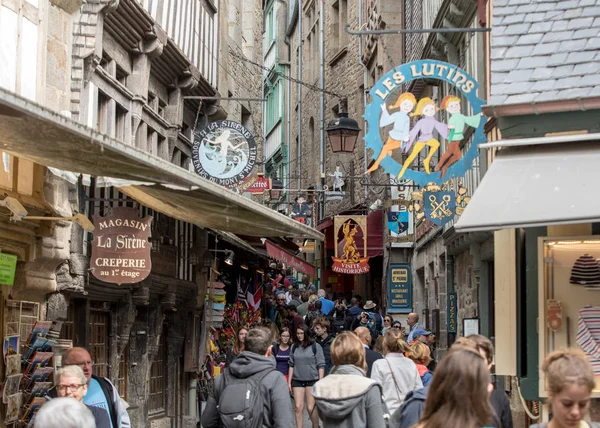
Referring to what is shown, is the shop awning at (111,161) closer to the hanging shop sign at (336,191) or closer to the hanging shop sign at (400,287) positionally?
the hanging shop sign at (400,287)

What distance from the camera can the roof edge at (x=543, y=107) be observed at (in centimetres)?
799

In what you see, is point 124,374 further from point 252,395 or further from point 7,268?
point 252,395

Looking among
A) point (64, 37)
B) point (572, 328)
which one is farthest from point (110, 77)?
point (572, 328)

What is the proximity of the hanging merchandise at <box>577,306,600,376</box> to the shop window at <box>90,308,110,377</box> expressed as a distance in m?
6.02

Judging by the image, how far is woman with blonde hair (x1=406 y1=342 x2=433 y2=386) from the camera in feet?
28.7

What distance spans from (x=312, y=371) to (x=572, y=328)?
5.87 m

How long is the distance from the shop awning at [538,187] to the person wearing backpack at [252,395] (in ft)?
4.93

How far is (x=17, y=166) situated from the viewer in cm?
877

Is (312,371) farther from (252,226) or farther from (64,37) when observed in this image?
(64,37)

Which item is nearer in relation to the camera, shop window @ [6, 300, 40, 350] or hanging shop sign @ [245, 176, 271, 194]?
shop window @ [6, 300, 40, 350]

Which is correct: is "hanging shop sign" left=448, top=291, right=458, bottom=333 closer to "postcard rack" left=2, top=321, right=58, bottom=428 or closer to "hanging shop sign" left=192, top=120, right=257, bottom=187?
"hanging shop sign" left=192, top=120, right=257, bottom=187

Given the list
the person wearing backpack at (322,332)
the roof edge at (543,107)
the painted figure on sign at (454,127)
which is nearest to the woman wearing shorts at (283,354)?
the person wearing backpack at (322,332)

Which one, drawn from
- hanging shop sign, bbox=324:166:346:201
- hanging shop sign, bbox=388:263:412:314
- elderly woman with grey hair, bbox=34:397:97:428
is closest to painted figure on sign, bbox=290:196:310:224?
hanging shop sign, bbox=324:166:346:201

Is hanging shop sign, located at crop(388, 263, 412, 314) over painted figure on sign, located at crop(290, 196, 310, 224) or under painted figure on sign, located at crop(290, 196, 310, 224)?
under
